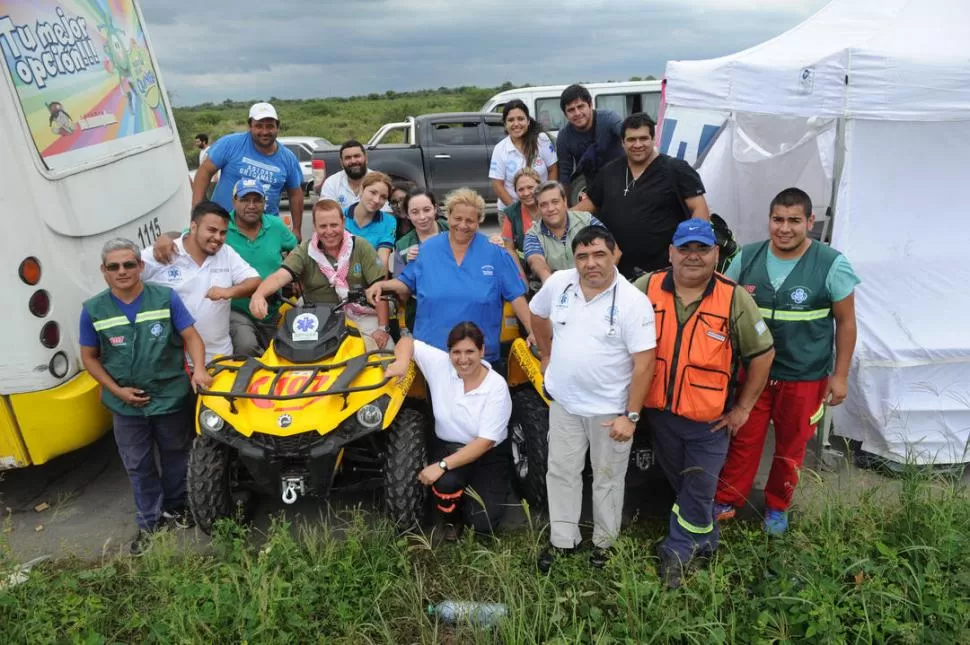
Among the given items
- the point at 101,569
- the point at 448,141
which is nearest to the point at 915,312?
the point at 101,569

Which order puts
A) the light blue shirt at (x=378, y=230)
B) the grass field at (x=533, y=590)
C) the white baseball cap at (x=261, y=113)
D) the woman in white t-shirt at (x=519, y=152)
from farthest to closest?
1. the woman in white t-shirt at (x=519, y=152)
2. the white baseball cap at (x=261, y=113)
3. the light blue shirt at (x=378, y=230)
4. the grass field at (x=533, y=590)

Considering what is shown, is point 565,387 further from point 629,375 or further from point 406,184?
point 406,184

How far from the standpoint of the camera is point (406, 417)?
12.3ft

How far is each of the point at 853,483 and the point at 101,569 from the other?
13.8 ft

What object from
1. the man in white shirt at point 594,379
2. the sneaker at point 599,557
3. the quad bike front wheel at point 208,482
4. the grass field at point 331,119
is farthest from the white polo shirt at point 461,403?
the grass field at point 331,119

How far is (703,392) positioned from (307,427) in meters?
1.84

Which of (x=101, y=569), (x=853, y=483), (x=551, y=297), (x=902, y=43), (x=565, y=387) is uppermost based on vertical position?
(x=902, y=43)

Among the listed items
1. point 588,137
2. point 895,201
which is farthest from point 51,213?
point 895,201

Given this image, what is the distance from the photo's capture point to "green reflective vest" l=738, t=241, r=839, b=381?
3449mm

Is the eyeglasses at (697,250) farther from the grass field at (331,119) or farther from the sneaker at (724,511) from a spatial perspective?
the grass field at (331,119)

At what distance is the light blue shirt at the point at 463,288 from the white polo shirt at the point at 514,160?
203 cm

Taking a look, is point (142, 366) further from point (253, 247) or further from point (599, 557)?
point (599, 557)

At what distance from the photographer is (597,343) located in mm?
3139

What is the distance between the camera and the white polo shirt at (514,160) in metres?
5.98
